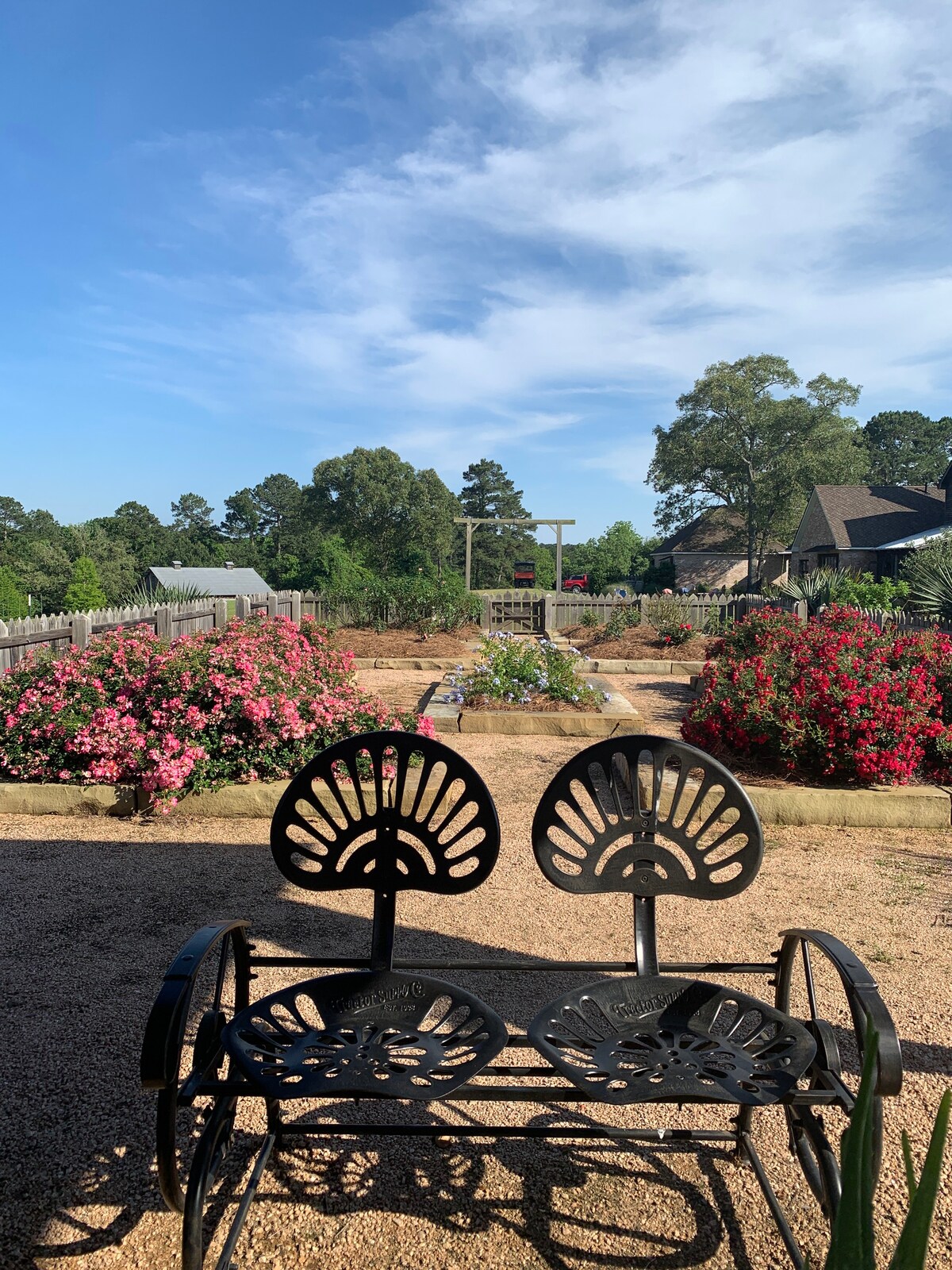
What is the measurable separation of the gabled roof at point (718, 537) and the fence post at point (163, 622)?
133 ft

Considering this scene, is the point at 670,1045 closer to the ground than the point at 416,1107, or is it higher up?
higher up

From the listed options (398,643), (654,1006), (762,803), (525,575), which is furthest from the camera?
(525,575)

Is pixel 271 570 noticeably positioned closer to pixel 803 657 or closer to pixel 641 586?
pixel 641 586

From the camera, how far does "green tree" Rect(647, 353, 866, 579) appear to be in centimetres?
4394

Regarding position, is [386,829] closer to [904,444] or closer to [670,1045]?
[670,1045]

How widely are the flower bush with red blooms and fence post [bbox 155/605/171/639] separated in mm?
5941

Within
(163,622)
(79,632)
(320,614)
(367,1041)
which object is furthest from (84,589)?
(367,1041)

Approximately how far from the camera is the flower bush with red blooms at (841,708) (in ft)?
17.9

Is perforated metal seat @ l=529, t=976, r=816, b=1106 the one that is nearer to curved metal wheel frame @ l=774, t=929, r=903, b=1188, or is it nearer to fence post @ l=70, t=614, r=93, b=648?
curved metal wheel frame @ l=774, t=929, r=903, b=1188

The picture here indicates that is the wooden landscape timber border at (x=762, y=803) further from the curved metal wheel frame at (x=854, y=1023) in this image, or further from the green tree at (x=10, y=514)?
the green tree at (x=10, y=514)

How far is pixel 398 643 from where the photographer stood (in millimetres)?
16234

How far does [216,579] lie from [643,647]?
43057 mm

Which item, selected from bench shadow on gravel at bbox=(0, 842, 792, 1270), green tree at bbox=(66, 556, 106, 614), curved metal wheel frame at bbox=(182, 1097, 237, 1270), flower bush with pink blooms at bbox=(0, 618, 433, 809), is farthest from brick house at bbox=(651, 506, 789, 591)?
curved metal wheel frame at bbox=(182, 1097, 237, 1270)

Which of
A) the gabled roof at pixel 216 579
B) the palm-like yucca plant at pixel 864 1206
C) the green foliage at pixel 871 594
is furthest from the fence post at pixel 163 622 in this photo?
the gabled roof at pixel 216 579
